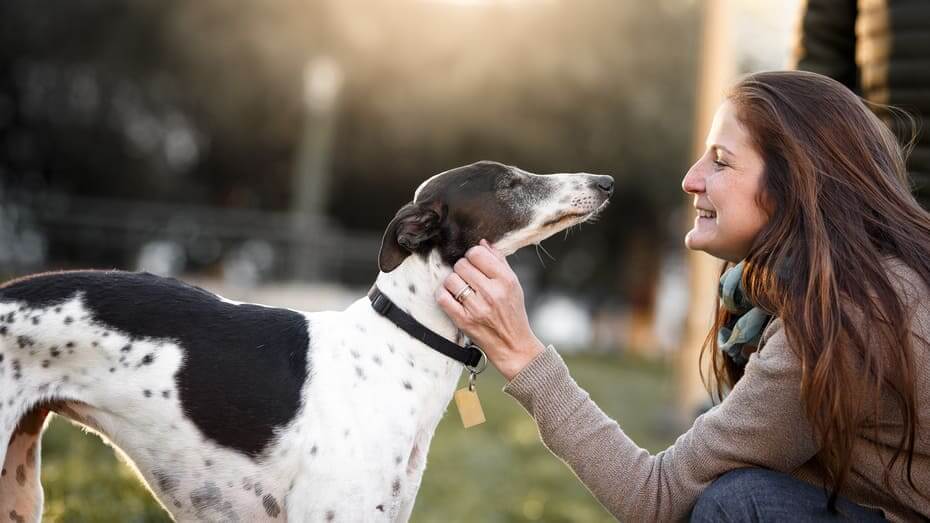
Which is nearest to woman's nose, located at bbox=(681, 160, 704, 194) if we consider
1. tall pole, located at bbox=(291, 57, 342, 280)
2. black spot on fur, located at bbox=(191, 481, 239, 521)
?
black spot on fur, located at bbox=(191, 481, 239, 521)

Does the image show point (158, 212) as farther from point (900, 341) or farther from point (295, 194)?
point (900, 341)

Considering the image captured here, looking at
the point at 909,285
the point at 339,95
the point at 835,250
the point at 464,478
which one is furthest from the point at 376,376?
the point at 339,95

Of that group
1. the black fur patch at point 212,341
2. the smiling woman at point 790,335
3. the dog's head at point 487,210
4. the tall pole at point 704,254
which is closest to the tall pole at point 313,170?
the tall pole at point 704,254

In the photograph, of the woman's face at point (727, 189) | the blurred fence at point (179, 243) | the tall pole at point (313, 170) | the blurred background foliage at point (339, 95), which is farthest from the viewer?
the blurred background foliage at point (339, 95)

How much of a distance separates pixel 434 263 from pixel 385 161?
14.1 m

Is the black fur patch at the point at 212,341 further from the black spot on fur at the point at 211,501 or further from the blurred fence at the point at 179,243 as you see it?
the blurred fence at the point at 179,243

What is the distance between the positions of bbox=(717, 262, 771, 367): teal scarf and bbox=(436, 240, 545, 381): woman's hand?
1.69ft

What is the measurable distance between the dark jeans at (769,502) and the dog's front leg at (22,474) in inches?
72.6

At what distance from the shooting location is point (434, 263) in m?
2.74

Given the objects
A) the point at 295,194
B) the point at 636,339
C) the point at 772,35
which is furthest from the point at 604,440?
the point at 636,339

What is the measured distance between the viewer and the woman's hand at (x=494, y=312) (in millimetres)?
2568

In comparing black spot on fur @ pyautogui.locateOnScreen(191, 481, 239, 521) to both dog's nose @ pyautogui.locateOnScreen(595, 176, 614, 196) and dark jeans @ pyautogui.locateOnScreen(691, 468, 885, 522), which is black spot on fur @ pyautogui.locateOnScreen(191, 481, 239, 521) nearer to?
dark jeans @ pyautogui.locateOnScreen(691, 468, 885, 522)

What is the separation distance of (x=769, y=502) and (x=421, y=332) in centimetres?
100

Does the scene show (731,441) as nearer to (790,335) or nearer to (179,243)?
(790,335)
